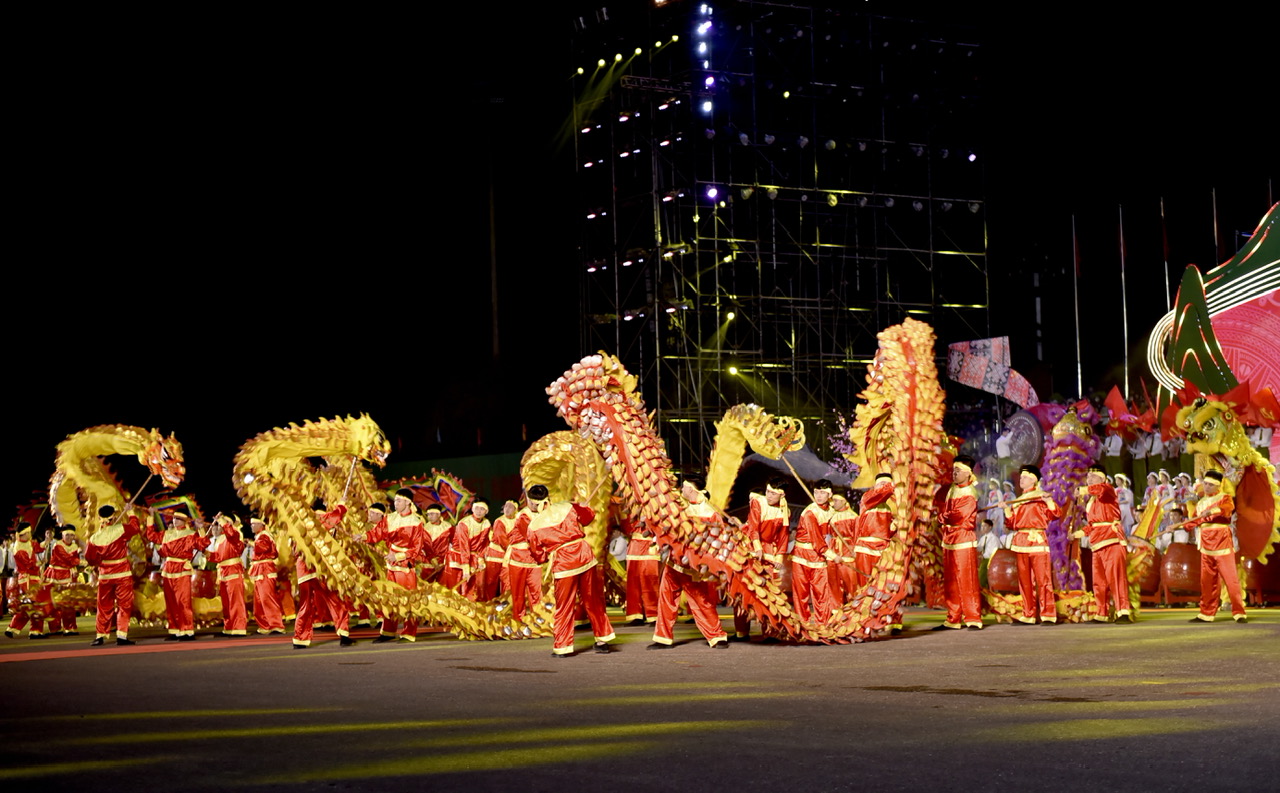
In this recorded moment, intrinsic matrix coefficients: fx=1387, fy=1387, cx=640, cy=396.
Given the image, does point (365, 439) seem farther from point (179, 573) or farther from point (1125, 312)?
point (1125, 312)

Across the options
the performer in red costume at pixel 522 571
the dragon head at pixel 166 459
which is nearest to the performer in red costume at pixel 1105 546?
the performer in red costume at pixel 522 571

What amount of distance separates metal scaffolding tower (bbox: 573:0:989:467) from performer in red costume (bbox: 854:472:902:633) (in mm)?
9464

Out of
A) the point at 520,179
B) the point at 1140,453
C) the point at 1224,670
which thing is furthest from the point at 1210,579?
the point at 520,179

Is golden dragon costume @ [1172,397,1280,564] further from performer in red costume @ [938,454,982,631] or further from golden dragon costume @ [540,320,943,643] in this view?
golden dragon costume @ [540,320,943,643]

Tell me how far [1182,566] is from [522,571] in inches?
266

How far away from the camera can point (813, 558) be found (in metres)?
11.7

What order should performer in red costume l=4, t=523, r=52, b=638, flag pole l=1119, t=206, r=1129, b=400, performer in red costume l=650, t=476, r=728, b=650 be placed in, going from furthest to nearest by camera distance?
1. flag pole l=1119, t=206, r=1129, b=400
2. performer in red costume l=4, t=523, r=52, b=638
3. performer in red costume l=650, t=476, r=728, b=650

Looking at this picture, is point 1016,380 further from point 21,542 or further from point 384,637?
point 21,542

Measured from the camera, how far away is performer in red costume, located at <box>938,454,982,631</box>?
11883 mm

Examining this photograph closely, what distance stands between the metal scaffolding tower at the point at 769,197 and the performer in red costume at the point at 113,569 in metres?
9.74

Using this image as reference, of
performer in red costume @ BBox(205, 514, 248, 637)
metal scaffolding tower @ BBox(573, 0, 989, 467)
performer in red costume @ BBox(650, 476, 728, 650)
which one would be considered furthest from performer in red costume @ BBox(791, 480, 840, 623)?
metal scaffolding tower @ BBox(573, 0, 989, 467)

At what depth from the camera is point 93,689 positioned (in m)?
8.82

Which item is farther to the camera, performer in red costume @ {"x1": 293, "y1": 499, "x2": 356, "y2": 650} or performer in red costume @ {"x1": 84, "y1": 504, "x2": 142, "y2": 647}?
→ performer in red costume @ {"x1": 84, "y1": 504, "x2": 142, "y2": 647}

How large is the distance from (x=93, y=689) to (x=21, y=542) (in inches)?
319
